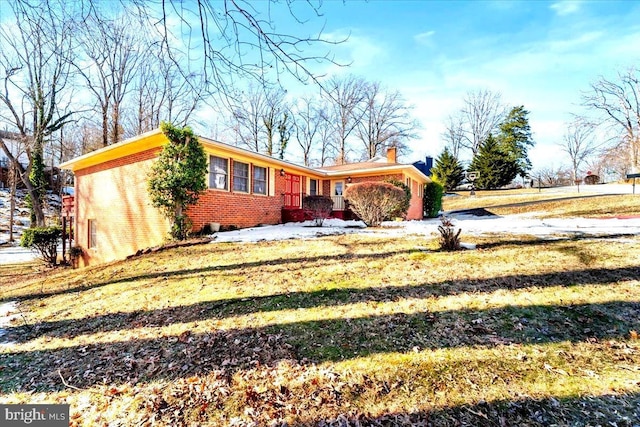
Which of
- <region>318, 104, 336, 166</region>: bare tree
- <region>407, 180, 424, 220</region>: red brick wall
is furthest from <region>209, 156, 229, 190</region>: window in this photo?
<region>318, 104, 336, 166</region>: bare tree

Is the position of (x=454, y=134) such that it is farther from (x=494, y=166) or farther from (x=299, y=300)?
(x=299, y=300)

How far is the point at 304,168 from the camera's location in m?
14.8

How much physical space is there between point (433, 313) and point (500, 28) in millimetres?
6491

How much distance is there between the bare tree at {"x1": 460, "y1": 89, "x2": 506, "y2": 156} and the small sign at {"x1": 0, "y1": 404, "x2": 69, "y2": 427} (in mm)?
39302

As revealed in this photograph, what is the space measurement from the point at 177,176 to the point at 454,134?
36904mm

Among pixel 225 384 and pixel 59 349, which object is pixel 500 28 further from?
pixel 59 349

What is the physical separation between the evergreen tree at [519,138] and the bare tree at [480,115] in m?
1.89

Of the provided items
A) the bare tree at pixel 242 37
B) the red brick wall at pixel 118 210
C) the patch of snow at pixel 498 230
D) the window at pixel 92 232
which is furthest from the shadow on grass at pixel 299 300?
the window at pixel 92 232

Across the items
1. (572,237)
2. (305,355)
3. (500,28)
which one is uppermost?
(500,28)

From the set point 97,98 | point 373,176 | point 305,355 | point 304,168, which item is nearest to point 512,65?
point 373,176

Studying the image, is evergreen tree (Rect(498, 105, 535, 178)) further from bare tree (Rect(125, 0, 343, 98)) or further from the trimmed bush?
bare tree (Rect(125, 0, 343, 98))

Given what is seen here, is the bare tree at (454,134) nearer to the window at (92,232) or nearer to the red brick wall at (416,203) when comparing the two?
the red brick wall at (416,203)

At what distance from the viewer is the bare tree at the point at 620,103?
22.4 m

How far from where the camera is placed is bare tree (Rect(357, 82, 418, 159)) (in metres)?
31.9
